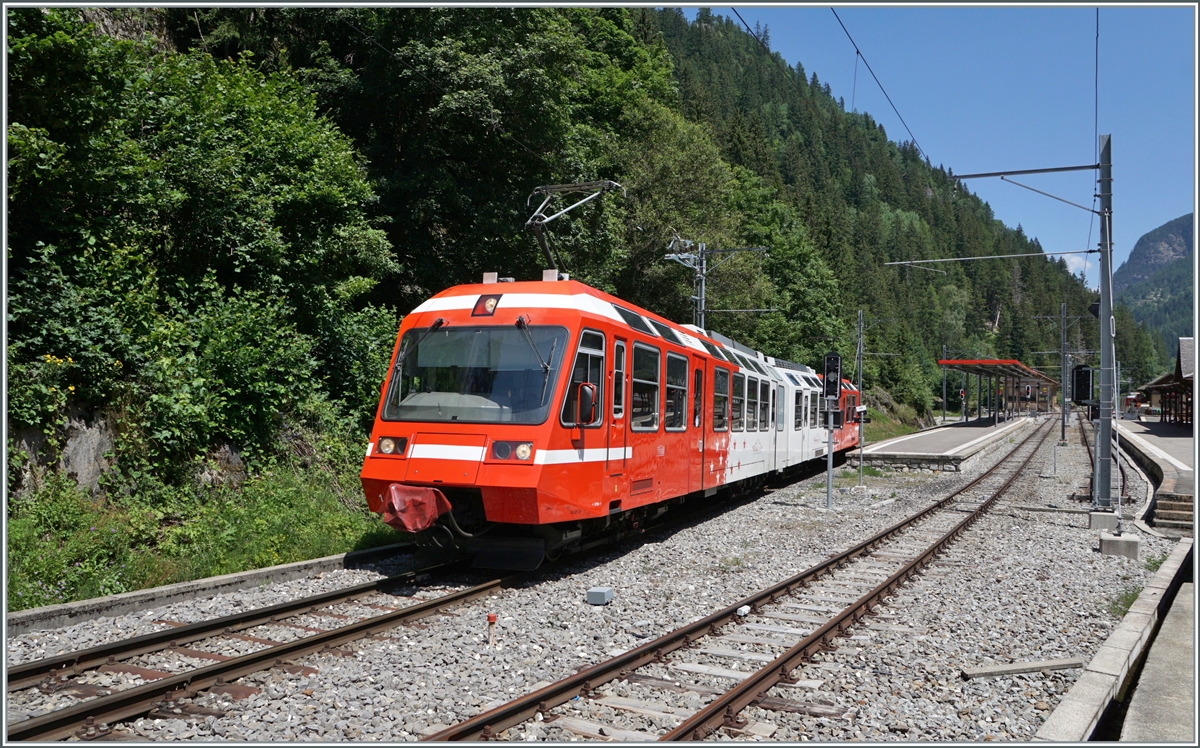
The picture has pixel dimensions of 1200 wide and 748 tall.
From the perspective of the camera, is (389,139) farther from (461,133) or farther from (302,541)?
(302,541)

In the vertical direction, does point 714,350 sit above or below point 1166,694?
above

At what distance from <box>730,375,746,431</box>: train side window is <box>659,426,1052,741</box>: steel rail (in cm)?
509

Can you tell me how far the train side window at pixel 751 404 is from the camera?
16.5 m

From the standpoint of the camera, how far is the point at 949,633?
7.74 metres

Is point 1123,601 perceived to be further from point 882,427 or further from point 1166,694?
point 882,427

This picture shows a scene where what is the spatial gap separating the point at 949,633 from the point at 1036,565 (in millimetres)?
4658

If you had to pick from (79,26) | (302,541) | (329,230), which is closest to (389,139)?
(329,230)

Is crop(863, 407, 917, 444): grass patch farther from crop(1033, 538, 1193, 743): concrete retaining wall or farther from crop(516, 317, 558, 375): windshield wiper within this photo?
crop(516, 317, 558, 375): windshield wiper

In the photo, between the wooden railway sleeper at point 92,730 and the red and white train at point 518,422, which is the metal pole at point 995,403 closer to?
the red and white train at point 518,422

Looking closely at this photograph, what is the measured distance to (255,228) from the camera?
43.2 feet

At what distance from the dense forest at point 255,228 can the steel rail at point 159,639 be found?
1679 mm

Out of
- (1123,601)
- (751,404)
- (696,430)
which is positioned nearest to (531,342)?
(696,430)

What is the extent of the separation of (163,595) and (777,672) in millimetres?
5614

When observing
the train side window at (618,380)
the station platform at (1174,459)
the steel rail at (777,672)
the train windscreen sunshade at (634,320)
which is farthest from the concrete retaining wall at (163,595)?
the station platform at (1174,459)
